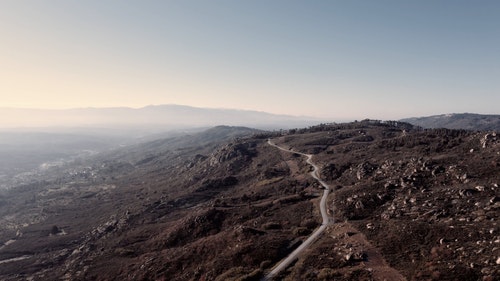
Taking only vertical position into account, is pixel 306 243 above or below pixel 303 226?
above

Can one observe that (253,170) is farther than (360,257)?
Yes

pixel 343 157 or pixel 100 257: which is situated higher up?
pixel 343 157

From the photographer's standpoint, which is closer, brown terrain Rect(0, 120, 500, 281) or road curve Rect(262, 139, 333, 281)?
brown terrain Rect(0, 120, 500, 281)

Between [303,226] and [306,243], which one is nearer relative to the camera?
[306,243]

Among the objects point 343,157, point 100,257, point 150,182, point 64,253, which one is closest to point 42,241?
point 64,253

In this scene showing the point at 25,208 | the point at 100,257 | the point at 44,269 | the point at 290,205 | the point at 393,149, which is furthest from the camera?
the point at 25,208

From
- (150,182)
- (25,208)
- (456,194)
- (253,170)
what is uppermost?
(456,194)

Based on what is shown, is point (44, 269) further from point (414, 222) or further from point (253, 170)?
point (414, 222)

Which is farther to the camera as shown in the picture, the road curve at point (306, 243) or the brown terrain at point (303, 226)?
the road curve at point (306, 243)
